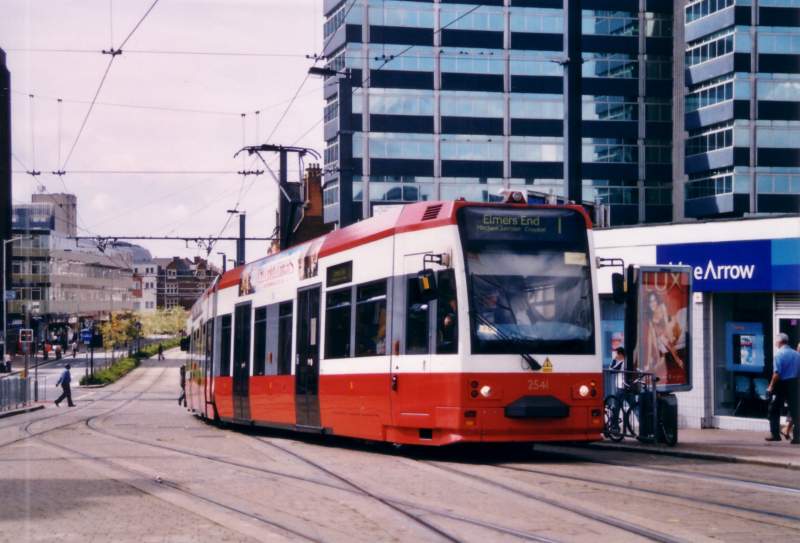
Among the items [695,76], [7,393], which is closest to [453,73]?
[695,76]

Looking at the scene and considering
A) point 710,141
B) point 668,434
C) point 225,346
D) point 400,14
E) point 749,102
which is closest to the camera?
point 668,434

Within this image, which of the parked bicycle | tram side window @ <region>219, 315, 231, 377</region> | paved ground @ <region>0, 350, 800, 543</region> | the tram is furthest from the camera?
tram side window @ <region>219, 315, 231, 377</region>

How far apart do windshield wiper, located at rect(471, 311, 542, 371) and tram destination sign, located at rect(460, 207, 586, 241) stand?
1014 millimetres

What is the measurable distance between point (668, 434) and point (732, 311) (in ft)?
18.6

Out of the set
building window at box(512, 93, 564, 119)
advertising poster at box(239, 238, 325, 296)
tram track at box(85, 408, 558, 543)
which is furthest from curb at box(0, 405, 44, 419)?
building window at box(512, 93, 564, 119)

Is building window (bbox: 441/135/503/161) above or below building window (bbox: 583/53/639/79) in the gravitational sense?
below

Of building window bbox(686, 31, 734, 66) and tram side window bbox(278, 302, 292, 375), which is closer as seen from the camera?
tram side window bbox(278, 302, 292, 375)

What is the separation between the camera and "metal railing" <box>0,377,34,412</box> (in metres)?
44.2

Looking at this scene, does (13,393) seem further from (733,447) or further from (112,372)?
(733,447)

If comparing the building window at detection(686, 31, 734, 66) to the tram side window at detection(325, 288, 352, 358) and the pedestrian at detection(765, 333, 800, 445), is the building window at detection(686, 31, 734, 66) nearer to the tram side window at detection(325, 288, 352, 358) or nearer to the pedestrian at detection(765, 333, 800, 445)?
the pedestrian at detection(765, 333, 800, 445)

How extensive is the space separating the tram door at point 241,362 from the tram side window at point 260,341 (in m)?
0.59

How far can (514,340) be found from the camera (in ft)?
45.9

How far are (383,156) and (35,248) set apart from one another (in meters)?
68.6

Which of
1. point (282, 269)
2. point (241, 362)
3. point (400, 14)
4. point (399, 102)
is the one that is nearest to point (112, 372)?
point (399, 102)
